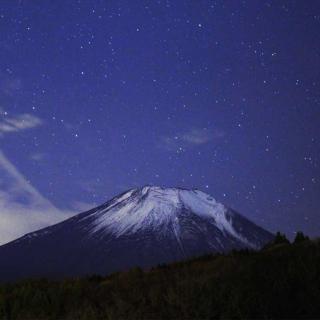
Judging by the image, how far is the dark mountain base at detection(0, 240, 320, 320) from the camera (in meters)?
9.01

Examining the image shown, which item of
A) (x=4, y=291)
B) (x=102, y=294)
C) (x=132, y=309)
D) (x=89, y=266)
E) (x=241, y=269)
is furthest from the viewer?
(x=89, y=266)

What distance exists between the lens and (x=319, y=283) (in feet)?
30.7

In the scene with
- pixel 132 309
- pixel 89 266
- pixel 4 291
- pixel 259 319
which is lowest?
pixel 259 319

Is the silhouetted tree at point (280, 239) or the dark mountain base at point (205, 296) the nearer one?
the dark mountain base at point (205, 296)

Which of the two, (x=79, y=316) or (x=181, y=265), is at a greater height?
(x=181, y=265)

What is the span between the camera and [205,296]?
31.1 ft

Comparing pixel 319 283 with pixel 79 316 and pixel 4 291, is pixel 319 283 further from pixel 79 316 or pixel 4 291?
pixel 4 291

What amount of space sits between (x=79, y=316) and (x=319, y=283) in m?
4.47

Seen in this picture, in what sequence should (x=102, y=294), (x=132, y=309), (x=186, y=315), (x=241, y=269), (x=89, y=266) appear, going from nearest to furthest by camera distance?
(x=186, y=315) → (x=132, y=309) → (x=241, y=269) → (x=102, y=294) → (x=89, y=266)

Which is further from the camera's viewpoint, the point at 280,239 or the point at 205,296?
the point at 280,239

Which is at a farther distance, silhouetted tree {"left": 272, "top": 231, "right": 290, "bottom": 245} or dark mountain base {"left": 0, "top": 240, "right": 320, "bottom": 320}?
silhouetted tree {"left": 272, "top": 231, "right": 290, "bottom": 245}

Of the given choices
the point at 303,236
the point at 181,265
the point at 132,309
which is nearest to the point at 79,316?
the point at 132,309

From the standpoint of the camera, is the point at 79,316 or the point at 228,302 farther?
the point at 79,316

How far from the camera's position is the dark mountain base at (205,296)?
9008 mm
